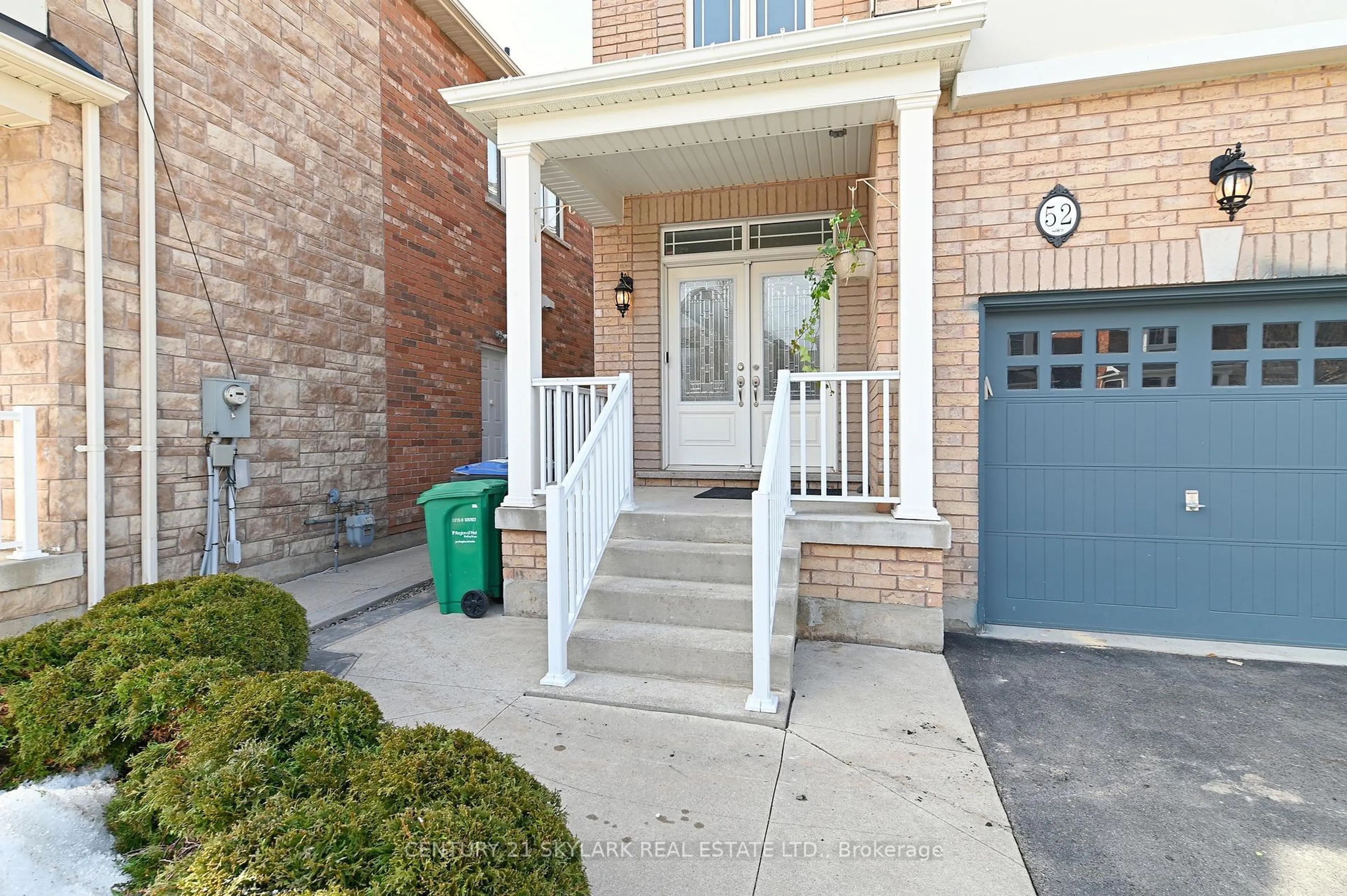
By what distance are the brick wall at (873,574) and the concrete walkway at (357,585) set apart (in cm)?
318

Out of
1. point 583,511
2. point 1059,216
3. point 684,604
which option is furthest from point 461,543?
point 1059,216

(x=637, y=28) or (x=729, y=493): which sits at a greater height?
(x=637, y=28)

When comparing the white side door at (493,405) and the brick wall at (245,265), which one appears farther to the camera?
the white side door at (493,405)

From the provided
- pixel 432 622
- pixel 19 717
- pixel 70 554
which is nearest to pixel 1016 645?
pixel 432 622

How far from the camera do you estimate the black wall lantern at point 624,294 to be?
5.75m

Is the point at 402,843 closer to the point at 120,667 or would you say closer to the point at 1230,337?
the point at 120,667

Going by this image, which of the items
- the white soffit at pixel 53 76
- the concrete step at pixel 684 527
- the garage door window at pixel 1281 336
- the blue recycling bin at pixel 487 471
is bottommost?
the concrete step at pixel 684 527

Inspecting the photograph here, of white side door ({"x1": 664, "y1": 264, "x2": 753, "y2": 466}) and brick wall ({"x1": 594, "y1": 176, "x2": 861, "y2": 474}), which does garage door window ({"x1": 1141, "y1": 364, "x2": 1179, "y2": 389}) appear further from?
brick wall ({"x1": 594, "y1": 176, "x2": 861, "y2": 474})

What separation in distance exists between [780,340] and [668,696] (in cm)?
352

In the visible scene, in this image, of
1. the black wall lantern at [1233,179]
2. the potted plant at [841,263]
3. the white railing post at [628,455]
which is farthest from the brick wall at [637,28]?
the black wall lantern at [1233,179]

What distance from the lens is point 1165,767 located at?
8.21 feet

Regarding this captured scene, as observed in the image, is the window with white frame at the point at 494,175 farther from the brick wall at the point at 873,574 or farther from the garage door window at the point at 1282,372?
the garage door window at the point at 1282,372

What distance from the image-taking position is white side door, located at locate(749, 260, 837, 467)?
18.1ft

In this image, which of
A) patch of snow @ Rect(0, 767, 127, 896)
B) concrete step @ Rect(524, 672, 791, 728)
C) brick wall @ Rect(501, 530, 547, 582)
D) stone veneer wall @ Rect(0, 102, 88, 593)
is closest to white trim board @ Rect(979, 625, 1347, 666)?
concrete step @ Rect(524, 672, 791, 728)
